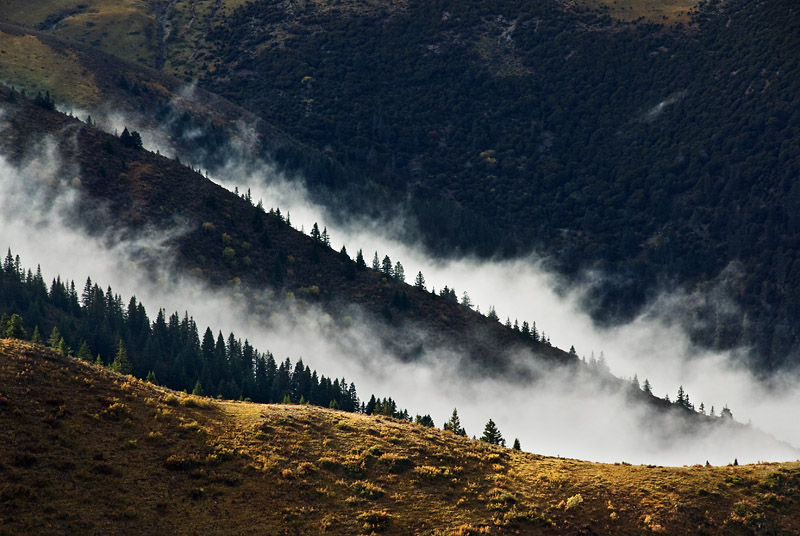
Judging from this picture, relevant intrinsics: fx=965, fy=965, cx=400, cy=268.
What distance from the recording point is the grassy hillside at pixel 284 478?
5394 cm

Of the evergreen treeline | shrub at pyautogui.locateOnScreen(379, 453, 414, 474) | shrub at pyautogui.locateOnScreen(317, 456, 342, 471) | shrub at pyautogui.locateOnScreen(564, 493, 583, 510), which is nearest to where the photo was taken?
shrub at pyautogui.locateOnScreen(564, 493, 583, 510)

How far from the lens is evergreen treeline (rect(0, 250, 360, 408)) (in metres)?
150

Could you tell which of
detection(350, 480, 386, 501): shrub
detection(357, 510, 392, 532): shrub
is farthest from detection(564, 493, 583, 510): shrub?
detection(357, 510, 392, 532): shrub

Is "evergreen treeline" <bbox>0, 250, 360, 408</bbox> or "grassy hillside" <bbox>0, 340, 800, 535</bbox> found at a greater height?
"evergreen treeline" <bbox>0, 250, 360, 408</bbox>

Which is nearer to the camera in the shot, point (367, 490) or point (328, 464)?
point (367, 490)

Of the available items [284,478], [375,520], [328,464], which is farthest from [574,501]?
[284,478]

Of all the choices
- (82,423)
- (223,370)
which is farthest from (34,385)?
(223,370)

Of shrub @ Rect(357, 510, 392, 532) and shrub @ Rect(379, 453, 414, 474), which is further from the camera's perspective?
shrub @ Rect(379, 453, 414, 474)

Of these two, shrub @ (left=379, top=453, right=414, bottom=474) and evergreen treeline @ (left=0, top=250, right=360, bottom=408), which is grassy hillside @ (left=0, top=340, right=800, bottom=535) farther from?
evergreen treeline @ (left=0, top=250, right=360, bottom=408)

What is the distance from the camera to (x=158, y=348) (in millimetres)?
157125

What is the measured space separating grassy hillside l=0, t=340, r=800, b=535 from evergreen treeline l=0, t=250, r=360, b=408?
79.1 meters

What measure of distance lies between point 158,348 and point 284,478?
10144cm

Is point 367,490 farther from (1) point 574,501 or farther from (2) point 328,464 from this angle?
(1) point 574,501

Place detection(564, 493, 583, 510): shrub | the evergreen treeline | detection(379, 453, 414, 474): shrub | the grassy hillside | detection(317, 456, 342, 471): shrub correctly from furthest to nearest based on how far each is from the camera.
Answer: the evergreen treeline, detection(379, 453, 414, 474): shrub, detection(317, 456, 342, 471): shrub, detection(564, 493, 583, 510): shrub, the grassy hillside
